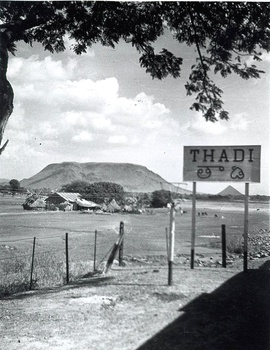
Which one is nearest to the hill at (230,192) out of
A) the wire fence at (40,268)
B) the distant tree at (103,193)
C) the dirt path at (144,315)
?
the dirt path at (144,315)

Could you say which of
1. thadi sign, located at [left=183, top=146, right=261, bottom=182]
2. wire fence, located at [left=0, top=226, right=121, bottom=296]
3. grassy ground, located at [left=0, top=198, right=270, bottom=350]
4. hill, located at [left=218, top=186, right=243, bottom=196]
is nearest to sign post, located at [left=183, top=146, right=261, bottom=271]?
thadi sign, located at [left=183, top=146, right=261, bottom=182]

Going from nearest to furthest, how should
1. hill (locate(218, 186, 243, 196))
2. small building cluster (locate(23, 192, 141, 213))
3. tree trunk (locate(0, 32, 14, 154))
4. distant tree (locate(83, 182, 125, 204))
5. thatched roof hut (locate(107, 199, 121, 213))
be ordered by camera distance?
tree trunk (locate(0, 32, 14, 154)) → hill (locate(218, 186, 243, 196)) → small building cluster (locate(23, 192, 141, 213)) → thatched roof hut (locate(107, 199, 121, 213)) → distant tree (locate(83, 182, 125, 204))

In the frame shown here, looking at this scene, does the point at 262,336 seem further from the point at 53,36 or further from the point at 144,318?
the point at 53,36

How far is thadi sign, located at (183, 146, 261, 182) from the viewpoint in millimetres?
8383

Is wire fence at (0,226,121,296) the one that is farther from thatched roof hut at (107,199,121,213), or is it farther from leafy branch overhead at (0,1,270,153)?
thatched roof hut at (107,199,121,213)

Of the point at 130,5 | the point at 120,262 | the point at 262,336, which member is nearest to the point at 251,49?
the point at 130,5

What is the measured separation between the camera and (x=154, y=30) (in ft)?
23.5

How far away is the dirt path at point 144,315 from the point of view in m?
4.35

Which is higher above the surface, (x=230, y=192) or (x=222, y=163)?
(x=222, y=163)

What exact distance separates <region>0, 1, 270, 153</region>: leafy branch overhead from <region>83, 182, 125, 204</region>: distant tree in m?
51.6

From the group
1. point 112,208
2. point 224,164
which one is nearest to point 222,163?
point 224,164

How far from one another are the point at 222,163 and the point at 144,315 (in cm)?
471

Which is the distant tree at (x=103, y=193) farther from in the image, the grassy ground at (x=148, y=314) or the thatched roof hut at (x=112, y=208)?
the grassy ground at (x=148, y=314)

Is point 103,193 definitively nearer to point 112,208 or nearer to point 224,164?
point 112,208
